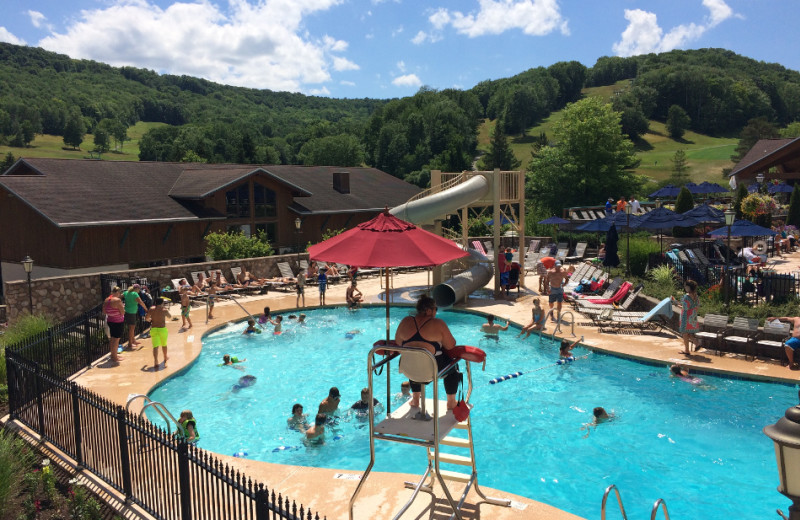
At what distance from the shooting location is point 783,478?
3443mm

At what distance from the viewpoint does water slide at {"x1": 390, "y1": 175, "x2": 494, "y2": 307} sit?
1983cm

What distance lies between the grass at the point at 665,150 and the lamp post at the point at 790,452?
81.9 m

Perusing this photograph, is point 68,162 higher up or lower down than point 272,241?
higher up

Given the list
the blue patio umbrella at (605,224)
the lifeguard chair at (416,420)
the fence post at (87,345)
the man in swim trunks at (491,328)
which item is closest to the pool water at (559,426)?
the man in swim trunks at (491,328)

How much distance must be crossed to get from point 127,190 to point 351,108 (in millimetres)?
148315

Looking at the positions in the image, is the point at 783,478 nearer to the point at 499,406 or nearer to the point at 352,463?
the point at 352,463

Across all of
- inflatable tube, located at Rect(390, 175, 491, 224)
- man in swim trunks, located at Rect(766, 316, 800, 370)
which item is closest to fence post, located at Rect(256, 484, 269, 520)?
man in swim trunks, located at Rect(766, 316, 800, 370)

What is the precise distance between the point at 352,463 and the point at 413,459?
1081mm

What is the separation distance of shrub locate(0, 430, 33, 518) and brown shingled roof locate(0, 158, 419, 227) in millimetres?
17126

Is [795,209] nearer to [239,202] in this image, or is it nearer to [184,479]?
[239,202]

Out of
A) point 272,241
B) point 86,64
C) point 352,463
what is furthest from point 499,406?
point 86,64

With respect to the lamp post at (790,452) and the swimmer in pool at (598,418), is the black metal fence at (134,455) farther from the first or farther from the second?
the swimmer in pool at (598,418)

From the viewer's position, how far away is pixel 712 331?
1437cm

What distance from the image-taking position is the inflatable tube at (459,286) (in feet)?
65.5
